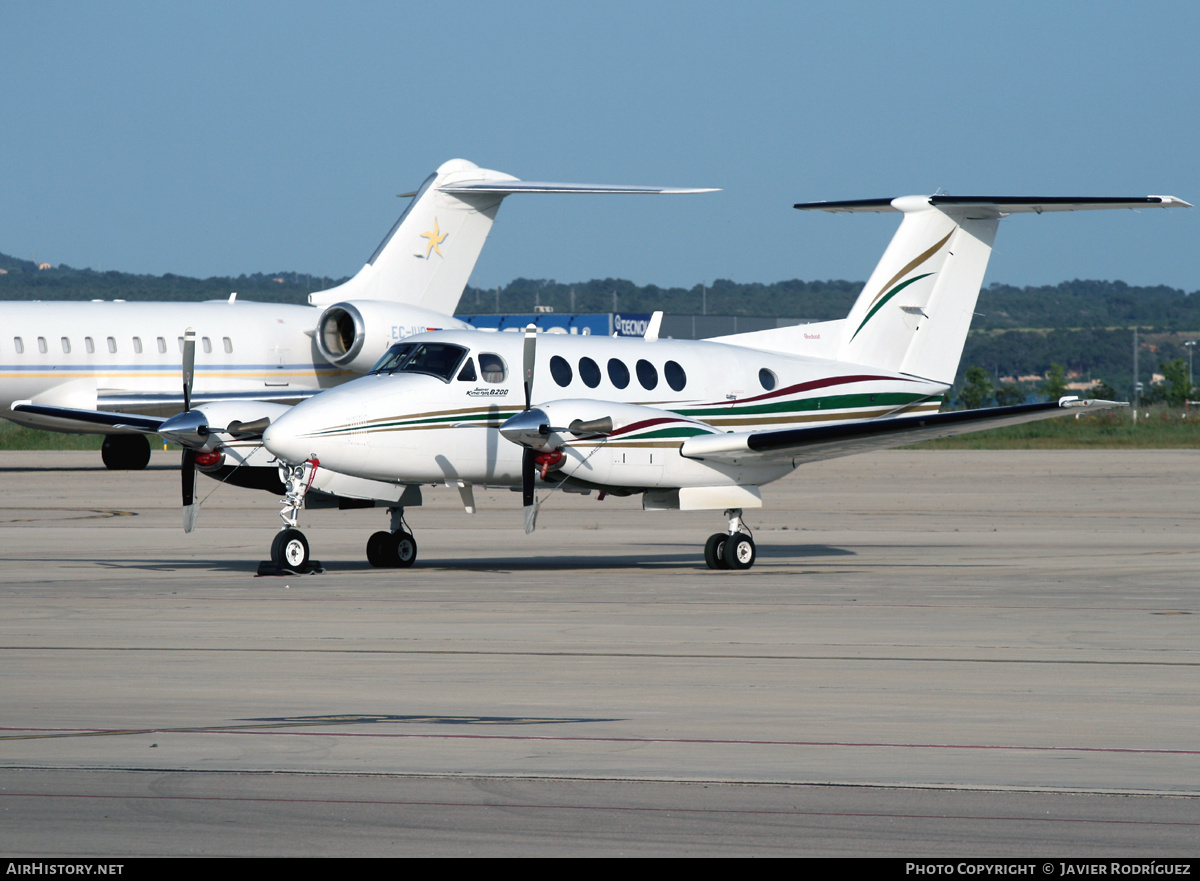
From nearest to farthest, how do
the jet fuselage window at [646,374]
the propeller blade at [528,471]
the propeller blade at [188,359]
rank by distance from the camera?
the propeller blade at [528,471], the jet fuselage window at [646,374], the propeller blade at [188,359]

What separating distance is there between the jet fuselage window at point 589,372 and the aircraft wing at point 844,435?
1.51 meters

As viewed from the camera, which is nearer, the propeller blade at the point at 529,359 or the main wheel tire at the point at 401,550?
the propeller blade at the point at 529,359

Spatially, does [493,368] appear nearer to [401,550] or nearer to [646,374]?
[646,374]

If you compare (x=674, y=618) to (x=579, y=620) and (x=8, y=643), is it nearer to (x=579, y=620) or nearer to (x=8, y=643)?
(x=579, y=620)

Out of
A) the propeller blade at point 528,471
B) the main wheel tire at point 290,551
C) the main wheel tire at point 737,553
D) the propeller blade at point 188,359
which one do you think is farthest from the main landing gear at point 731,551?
the propeller blade at point 188,359

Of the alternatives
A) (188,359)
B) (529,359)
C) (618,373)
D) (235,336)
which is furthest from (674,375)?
(235,336)

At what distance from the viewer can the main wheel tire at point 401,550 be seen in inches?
747

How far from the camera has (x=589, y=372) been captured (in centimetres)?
1961

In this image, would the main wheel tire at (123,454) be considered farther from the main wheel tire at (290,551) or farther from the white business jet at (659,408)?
the main wheel tire at (290,551)

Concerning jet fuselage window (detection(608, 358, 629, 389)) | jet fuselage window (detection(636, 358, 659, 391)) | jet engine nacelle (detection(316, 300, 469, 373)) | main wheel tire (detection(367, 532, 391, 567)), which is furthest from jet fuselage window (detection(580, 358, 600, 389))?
jet engine nacelle (detection(316, 300, 469, 373))

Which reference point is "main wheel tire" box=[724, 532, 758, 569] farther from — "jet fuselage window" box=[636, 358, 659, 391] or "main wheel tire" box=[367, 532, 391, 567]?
"main wheel tire" box=[367, 532, 391, 567]

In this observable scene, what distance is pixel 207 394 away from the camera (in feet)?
117

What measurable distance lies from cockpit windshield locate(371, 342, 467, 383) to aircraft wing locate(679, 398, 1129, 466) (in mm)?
3020

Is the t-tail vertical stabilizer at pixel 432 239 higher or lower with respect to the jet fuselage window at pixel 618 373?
higher
